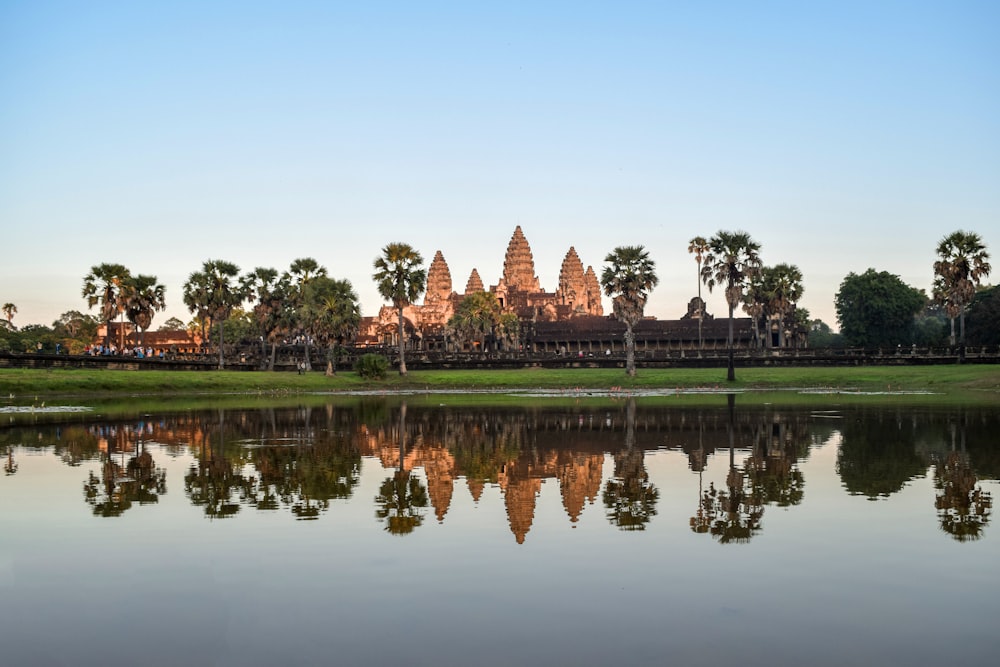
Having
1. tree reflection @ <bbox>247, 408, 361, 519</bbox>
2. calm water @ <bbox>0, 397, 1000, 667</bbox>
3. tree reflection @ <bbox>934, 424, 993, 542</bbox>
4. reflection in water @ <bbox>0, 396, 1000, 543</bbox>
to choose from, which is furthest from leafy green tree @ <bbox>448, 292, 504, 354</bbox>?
tree reflection @ <bbox>934, 424, 993, 542</bbox>

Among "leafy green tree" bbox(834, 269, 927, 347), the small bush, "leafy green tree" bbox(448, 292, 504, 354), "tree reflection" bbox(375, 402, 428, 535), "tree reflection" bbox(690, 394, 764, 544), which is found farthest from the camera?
"leafy green tree" bbox(448, 292, 504, 354)

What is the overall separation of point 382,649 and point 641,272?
77706mm

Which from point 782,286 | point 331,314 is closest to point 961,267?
point 782,286

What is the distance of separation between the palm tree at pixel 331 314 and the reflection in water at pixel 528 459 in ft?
139

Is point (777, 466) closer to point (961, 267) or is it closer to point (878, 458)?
point (878, 458)

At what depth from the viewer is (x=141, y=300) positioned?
299 ft

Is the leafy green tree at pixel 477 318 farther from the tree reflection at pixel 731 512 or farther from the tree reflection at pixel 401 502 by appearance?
the tree reflection at pixel 731 512

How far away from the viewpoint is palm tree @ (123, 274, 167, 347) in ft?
294

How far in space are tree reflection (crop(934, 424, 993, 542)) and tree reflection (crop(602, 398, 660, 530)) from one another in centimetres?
470

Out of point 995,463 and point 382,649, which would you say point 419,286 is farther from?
point 382,649

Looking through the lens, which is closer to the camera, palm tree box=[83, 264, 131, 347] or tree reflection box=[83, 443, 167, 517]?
tree reflection box=[83, 443, 167, 517]

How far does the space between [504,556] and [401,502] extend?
208 inches

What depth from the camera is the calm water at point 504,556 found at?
389 inches

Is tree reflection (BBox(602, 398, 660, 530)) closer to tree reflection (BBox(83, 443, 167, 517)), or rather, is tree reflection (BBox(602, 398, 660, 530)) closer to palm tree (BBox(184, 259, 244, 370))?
tree reflection (BBox(83, 443, 167, 517))
